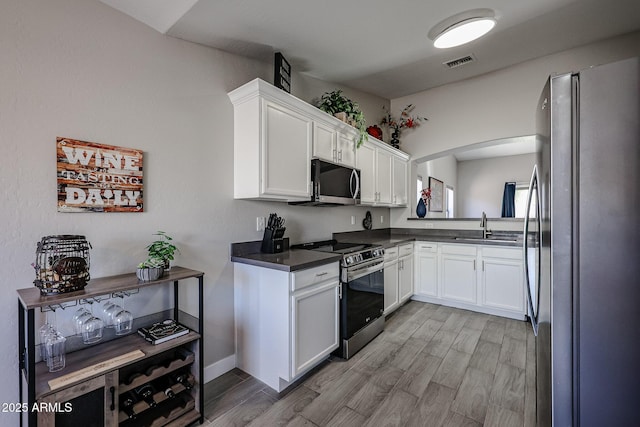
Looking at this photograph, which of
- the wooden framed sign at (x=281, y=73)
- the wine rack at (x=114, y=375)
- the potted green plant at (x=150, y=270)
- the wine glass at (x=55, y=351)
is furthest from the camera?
the wooden framed sign at (x=281, y=73)

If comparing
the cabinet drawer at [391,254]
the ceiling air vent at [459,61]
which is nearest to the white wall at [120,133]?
the cabinet drawer at [391,254]

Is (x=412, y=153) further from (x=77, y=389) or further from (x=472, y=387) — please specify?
(x=77, y=389)

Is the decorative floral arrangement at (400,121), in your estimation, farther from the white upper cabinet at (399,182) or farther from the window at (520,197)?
the window at (520,197)

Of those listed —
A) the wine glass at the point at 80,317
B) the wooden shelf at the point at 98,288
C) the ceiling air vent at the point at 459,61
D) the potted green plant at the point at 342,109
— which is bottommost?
the wine glass at the point at 80,317

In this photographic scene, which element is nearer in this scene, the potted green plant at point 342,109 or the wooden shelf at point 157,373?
A: the wooden shelf at point 157,373

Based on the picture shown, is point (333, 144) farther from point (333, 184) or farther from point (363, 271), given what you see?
point (363, 271)

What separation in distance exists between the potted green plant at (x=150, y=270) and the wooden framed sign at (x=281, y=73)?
1.62 meters

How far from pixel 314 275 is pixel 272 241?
1.65ft

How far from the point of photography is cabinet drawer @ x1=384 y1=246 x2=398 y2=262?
3217mm

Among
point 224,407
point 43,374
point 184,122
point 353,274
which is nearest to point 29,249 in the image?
point 43,374

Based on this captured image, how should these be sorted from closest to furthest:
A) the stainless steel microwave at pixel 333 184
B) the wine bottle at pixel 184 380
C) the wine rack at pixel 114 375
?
the wine rack at pixel 114 375 → the wine bottle at pixel 184 380 → the stainless steel microwave at pixel 333 184

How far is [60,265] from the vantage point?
4.30 feet

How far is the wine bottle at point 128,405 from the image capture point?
1.47 m

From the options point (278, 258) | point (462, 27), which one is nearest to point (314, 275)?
point (278, 258)
